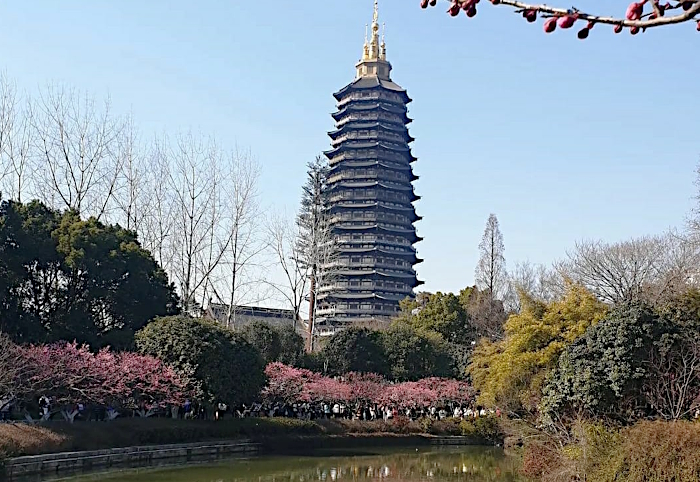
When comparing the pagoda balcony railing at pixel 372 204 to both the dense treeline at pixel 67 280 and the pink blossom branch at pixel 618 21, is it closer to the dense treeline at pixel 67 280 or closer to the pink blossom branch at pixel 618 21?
the dense treeline at pixel 67 280

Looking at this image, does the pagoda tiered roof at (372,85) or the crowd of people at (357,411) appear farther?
the pagoda tiered roof at (372,85)

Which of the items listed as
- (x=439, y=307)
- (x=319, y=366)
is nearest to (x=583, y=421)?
(x=319, y=366)

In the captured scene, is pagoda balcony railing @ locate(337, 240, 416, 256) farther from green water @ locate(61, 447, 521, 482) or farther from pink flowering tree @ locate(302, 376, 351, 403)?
green water @ locate(61, 447, 521, 482)

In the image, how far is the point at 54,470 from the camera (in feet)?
54.2

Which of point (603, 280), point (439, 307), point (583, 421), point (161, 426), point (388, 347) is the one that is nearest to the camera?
point (583, 421)

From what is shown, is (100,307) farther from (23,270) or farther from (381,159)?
(381,159)

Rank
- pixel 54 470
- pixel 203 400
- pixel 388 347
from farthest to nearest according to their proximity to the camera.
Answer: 1. pixel 388 347
2. pixel 203 400
3. pixel 54 470

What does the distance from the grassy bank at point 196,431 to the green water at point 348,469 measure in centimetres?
158

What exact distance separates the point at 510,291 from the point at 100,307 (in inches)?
999

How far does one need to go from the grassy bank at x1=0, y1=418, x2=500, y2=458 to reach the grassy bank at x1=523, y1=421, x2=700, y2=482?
1070cm

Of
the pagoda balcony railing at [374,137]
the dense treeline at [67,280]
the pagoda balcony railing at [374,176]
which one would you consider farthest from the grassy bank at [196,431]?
the pagoda balcony railing at [374,137]

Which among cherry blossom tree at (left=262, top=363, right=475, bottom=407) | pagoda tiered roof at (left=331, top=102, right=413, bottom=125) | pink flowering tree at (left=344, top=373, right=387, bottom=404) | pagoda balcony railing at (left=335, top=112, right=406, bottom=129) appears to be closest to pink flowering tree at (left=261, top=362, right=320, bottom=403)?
cherry blossom tree at (left=262, top=363, right=475, bottom=407)

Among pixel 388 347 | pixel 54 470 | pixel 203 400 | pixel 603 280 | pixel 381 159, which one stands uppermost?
pixel 381 159

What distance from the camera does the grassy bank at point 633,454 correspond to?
11.6 m
